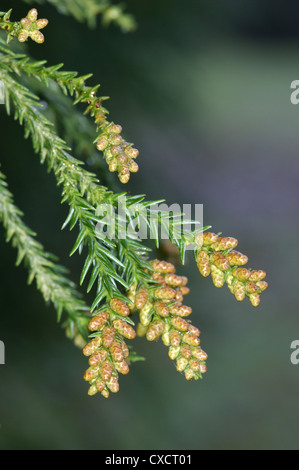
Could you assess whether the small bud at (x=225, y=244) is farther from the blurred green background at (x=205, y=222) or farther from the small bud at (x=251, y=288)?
the blurred green background at (x=205, y=222)

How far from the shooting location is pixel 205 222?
4.37 metres

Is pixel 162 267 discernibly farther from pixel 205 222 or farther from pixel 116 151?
pixel 205 222

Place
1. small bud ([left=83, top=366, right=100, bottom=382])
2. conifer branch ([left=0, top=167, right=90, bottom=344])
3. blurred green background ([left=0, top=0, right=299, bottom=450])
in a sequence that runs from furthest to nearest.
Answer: blurred green background ([left=0, top=0, right=299, bottom=450]) < conifer branch ([left=0, top=167, right=90, bottom=344]) < small bud ([left=83, top=366, right=100, bottom=382])

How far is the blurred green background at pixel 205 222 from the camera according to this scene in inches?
84.4

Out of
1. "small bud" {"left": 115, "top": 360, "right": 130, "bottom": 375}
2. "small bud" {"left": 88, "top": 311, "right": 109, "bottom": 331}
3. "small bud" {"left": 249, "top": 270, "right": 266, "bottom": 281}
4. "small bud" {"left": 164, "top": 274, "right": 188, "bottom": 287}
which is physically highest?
"small bud" {"left": 164, "top": 274, "right": 188, "bottom": 287}

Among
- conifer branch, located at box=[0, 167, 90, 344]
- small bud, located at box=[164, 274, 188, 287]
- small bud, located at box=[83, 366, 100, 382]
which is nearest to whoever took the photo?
small bud, located at box=[83, 366, 100, 382]

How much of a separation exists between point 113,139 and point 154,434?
2.61 metres

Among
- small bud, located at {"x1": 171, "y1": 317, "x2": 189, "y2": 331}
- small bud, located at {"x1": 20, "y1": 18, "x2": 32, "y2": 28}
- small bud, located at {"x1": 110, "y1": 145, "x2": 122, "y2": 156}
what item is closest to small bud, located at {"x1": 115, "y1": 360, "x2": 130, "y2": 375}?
small bud, located at {"x1": 171, "y1": 317, "x2": 189, "y2": 331}

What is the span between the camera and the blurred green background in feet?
7.04

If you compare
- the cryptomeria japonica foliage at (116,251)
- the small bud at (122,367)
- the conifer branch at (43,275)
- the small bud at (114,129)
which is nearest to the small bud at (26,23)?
the cryptomeria japonica foliage at (116,251)

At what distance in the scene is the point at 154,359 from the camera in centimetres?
336

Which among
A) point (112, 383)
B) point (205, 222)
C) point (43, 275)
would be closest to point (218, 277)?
point (112, 383)

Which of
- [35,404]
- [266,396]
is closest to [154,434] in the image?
[35,404]

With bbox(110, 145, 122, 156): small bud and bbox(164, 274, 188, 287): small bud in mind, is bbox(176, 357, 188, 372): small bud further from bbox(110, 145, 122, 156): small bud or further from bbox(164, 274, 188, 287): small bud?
bbox(110, 145, 122, 156): small bud
